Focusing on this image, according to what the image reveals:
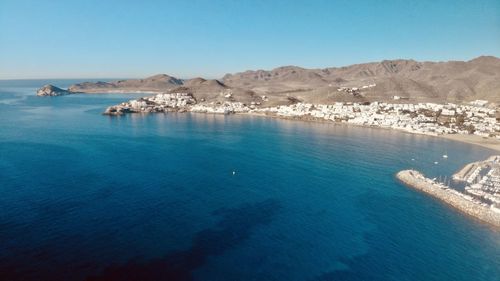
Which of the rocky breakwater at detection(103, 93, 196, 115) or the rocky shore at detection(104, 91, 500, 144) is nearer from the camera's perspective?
the rocky shore at detection(104, 91, 500, 144)

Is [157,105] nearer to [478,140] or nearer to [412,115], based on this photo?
[412,115]

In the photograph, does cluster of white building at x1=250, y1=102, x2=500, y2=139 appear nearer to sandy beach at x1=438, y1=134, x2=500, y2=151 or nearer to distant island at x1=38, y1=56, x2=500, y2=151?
distant island at x1=38, y1=56, x2=500, y2=151

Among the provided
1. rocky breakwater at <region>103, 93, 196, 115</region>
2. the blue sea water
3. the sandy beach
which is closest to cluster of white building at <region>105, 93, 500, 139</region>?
rocky breakwater at <region>103, 93, 196, 115</region>

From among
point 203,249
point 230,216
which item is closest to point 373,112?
point 230,216

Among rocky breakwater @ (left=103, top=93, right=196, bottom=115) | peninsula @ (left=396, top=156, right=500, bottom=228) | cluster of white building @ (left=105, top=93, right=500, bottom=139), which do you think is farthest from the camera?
rocky breakwater @ (left=103, top=93, right=196, bottom=115)

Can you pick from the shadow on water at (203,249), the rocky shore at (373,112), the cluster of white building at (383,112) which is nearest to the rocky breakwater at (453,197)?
the shadow on water at (203,249)

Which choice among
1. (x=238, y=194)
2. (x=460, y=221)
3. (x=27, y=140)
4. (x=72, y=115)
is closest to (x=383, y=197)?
(x=460, y=221)

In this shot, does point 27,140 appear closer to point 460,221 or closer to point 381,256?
point 381,256
